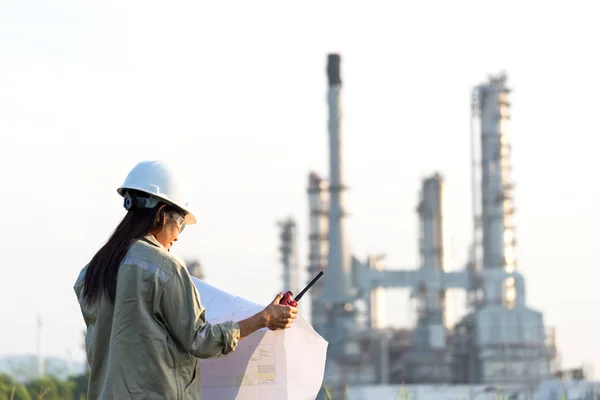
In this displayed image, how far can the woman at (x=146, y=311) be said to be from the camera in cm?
301

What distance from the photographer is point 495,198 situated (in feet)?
117

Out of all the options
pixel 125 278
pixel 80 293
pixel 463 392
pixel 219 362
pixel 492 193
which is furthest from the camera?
pixel 492 193

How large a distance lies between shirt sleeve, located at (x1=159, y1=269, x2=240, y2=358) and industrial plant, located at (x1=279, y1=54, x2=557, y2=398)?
33.2 metres

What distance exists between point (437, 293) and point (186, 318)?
35472mm

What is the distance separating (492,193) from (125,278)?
33.4 meters

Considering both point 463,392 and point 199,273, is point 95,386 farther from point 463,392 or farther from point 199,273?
point 199,273

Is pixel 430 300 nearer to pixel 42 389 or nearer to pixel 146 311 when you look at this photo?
pixel 42 389

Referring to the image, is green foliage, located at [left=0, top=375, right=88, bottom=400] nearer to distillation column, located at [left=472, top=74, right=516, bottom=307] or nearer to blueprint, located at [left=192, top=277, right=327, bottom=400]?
blueprint, located at [left=192, top=277, right=327, bottom=400]

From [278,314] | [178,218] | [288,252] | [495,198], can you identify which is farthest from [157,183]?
[288,252]

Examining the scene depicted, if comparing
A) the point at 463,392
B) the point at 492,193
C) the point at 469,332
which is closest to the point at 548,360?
the point at 469,332

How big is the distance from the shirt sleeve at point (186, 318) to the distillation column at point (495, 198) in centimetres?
3327

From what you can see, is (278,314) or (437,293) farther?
(437,293)

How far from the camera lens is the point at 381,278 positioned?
3866 centimetres

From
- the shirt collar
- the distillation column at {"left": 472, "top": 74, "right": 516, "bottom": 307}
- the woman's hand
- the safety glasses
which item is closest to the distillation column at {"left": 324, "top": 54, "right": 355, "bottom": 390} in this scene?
the distillation column at {"left": 472, "top": 74, "right": 516, "bottom": 307}
